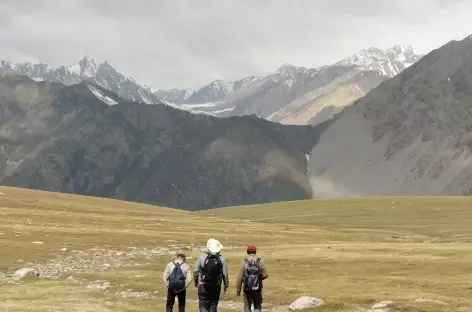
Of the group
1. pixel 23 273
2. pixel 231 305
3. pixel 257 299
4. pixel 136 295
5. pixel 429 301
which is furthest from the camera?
pixel 23 273

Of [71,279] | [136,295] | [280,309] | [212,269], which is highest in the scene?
[212,269]

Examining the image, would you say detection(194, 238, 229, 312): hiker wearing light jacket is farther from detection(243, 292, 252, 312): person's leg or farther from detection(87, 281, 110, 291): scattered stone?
detection(87, 281, 110, 291): scattered stone

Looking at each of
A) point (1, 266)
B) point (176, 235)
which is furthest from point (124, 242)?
point (1, 266)

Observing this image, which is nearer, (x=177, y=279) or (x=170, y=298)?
(x=177, y=279)

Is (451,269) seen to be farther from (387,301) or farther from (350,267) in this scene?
(387,301)

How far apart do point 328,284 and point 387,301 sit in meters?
9.09

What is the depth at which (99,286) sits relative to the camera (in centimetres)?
4572

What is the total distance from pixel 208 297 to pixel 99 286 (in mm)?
23270

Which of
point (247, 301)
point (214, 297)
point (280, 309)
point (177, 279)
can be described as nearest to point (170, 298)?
point (177, 279)

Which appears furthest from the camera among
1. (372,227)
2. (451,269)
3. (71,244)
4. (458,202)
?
(458,202)

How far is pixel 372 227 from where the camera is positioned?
137 m

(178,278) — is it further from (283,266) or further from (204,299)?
(283,266)

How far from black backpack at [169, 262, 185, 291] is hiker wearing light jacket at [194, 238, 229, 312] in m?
1.98

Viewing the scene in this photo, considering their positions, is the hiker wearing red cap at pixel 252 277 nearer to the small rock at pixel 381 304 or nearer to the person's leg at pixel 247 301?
the person's leg at pixel 247 301
